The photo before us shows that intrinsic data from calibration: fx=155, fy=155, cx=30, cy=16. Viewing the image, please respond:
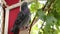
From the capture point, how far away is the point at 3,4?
4.58 feet

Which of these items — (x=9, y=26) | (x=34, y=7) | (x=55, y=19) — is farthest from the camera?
(x=9, y=26)

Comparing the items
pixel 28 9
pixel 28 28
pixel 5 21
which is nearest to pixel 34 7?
pixel 28 9

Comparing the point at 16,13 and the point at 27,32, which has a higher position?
the point at 16,13

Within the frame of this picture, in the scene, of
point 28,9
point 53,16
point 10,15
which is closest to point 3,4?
point 10,15

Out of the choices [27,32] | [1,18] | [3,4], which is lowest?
[27,32]

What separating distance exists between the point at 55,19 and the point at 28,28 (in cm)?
46

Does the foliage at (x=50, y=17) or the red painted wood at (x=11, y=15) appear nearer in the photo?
the foliage at (x=50, y=17)

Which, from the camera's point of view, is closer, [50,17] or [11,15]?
[50,17]

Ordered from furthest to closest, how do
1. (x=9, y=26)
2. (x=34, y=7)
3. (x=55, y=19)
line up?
1. (x=9, y=26)
2. (x=34, y=7)
3. (x=55, y=19)

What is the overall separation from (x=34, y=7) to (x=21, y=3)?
15cm

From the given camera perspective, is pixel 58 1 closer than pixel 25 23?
Yes

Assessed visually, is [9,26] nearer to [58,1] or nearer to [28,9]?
[28,9]

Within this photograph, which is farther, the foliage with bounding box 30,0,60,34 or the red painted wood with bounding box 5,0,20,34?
the red painted wood with bounding box 5,0,20,34

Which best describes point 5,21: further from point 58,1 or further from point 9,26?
point 58,1
